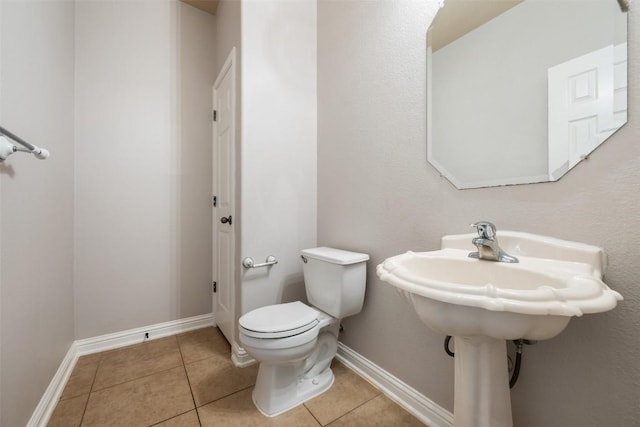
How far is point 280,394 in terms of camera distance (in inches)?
48.0

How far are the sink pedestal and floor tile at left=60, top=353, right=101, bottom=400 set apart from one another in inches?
70.8

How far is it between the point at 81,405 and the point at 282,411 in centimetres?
98

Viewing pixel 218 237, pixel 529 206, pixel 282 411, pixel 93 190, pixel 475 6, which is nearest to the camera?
pixel 529 206

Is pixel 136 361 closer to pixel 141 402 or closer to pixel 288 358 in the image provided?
pixel 141 402

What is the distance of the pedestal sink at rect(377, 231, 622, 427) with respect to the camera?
21.5 inches

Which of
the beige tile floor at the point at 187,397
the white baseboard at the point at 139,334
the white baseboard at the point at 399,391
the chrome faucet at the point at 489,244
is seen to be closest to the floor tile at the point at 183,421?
the beige tile floor at the point at 187,397

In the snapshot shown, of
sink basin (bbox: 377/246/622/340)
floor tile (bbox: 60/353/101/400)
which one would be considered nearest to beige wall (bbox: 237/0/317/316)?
floor tile (bbox: 60/353/101/400)

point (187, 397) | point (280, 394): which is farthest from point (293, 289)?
point (187, 397)

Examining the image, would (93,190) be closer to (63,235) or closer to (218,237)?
(63,235)

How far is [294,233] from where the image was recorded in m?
1.74

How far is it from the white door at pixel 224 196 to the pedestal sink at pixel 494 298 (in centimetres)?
124

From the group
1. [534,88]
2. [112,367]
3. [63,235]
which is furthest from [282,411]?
[534,88]

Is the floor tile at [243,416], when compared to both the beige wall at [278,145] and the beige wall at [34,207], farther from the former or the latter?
the beige wall at [34,207]

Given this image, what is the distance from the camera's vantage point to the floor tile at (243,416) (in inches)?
44.6
